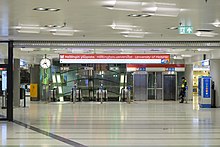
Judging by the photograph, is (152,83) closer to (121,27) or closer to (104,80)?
(104,80)

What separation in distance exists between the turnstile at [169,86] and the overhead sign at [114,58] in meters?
8.58

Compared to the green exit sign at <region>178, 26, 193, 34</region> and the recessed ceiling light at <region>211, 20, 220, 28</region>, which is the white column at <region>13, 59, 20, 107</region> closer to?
the green exit sign at <region>178, 26, 193, 34</region>

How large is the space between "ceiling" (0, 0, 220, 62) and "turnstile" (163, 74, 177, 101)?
16.2m

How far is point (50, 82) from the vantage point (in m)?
29.5

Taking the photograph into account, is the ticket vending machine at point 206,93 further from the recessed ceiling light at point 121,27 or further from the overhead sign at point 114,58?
the recessed ceiling light at point 121,27

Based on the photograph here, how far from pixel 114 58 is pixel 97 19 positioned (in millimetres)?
11855

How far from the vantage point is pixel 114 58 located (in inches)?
883

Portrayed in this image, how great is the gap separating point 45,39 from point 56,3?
21.5 feet

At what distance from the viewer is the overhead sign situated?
2217cm

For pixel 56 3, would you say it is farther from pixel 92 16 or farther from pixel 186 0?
pixel 186 0

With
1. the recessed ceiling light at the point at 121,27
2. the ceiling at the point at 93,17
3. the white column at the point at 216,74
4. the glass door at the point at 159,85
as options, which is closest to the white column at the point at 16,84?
the ceiling at the point at 93,17

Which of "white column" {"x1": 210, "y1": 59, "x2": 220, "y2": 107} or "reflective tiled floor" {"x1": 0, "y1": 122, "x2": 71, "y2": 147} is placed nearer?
"reflective tiled floor" {"x1": 0, "y1": 122, "x2": 71, "y2": 147}

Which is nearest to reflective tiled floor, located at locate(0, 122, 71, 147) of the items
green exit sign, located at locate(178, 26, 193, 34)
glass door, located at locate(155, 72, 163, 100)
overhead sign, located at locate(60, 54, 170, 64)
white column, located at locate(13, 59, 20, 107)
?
green exit sign, located at locate(178, 26, 193, 34)

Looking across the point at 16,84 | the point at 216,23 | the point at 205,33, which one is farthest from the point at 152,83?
the point at 216,23
